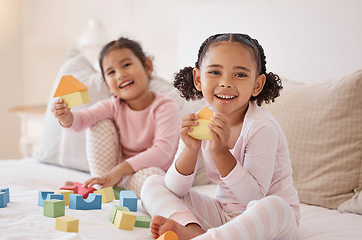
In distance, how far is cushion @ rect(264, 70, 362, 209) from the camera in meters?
1.31

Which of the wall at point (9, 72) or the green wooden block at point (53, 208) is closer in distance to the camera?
the green wooden block at point (53, 208)

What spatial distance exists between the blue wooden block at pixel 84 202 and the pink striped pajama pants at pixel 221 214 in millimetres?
122

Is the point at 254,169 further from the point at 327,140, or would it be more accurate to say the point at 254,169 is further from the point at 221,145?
the point at 327,140

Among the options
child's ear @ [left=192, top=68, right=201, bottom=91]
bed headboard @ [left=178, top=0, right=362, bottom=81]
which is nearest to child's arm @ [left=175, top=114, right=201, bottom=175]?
child's ear @ [left=192, top=68, right=201, bottom=91]

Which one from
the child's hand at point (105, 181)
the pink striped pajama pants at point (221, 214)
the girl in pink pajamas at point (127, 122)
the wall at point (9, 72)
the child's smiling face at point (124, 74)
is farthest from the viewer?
A: the wall at point (9, 72)

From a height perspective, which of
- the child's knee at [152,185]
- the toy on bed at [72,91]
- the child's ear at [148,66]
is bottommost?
the child's knee at [152,185]

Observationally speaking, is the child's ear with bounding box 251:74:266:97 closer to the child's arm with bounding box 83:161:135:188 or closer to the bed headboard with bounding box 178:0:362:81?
the bed headboard with bounding box 178:0:362:81

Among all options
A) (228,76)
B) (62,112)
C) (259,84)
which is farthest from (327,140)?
(62,112)

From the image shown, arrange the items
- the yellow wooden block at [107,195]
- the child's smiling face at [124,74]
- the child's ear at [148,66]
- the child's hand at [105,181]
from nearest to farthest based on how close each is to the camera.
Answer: the yellow wooden block at [107,195], the child's hand at [105,181], the child's smiling face at [124,74], the child's ear at [148,66]

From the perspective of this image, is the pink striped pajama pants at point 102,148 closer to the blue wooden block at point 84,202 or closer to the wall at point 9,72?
the blue wooden block at point 84,202

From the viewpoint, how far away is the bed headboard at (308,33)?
1.58 m

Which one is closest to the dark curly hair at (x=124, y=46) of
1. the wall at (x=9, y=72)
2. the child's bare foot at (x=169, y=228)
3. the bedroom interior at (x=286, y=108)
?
the bedroom interior at (x=286, y=108)

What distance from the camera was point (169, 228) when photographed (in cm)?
94

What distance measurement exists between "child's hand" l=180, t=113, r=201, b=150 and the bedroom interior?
236 mm
